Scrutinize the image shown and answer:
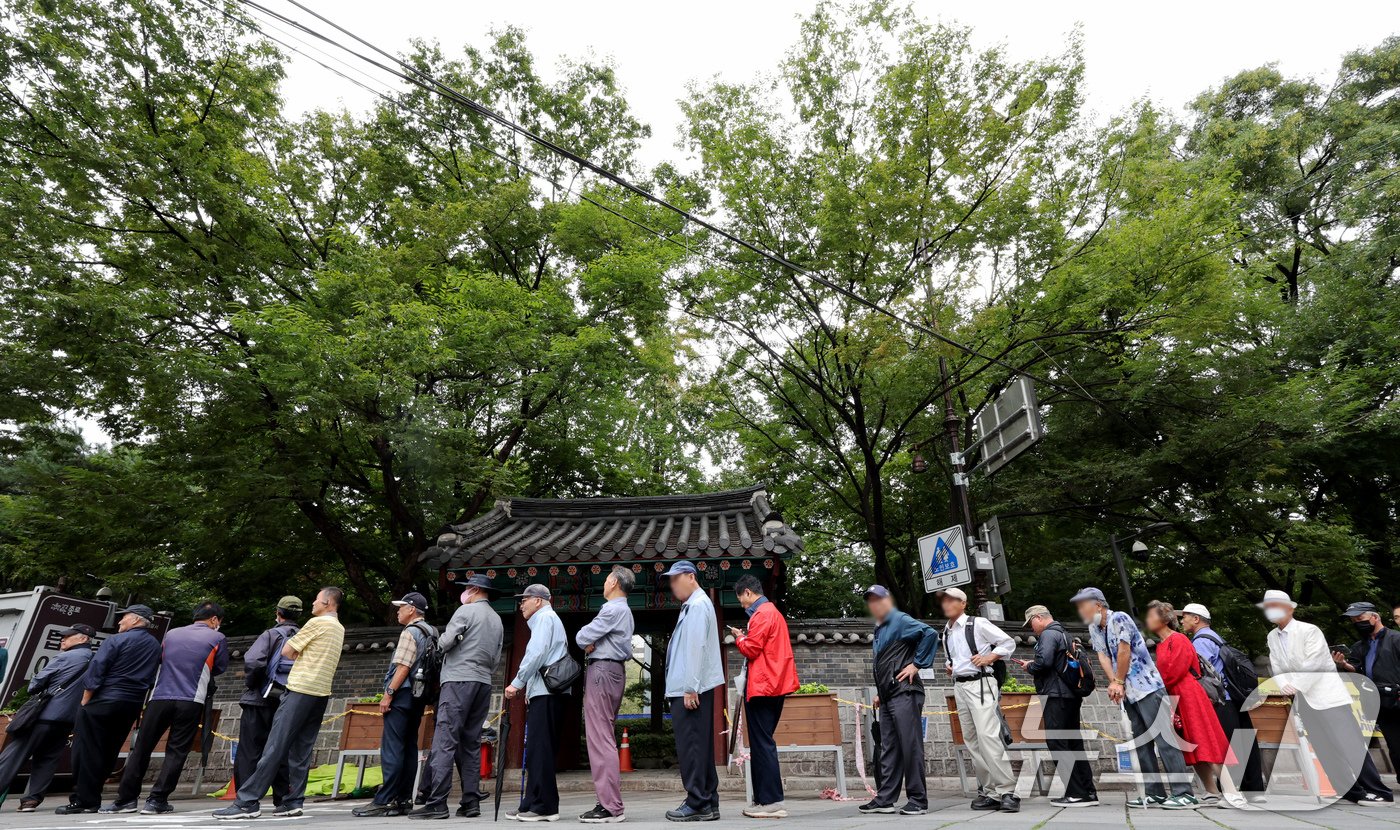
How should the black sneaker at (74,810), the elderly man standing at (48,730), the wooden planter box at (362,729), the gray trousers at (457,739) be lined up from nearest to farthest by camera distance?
the gray trousers at (457,739) → the black sneaker at (74,810) → the elderly man standing at (48,730) → the wooden planter box at (362,729)

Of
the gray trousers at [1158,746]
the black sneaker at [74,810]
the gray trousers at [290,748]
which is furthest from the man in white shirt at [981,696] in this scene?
the black sneaker at [74,810]

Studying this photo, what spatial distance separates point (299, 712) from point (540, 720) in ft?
6.17

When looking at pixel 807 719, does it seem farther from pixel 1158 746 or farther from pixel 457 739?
pixel 457 739

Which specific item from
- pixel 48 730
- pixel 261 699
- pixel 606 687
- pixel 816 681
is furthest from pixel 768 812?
pixel 48 730

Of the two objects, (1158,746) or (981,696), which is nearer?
(1158,746)

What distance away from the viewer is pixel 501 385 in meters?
12.3

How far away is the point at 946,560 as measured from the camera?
9.16 metres

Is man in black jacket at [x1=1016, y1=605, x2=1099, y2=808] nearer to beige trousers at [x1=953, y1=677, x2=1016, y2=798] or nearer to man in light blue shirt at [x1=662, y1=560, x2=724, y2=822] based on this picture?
beige trousers at [x1=953, y1=677, x2=1016, y2=798]

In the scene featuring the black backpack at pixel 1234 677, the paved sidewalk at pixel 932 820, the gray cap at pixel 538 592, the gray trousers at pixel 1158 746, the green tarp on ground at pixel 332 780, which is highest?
the gray cap at pixel 538 592

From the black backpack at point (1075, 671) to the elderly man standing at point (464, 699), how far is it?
427 cm

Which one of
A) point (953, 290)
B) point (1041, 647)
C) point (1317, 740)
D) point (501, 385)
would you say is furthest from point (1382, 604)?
point (501, 385)

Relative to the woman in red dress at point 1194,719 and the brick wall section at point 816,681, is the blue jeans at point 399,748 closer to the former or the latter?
the brick wall section at point 816,681

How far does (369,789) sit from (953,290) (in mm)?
11263

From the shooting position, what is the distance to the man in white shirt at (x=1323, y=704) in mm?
5254
